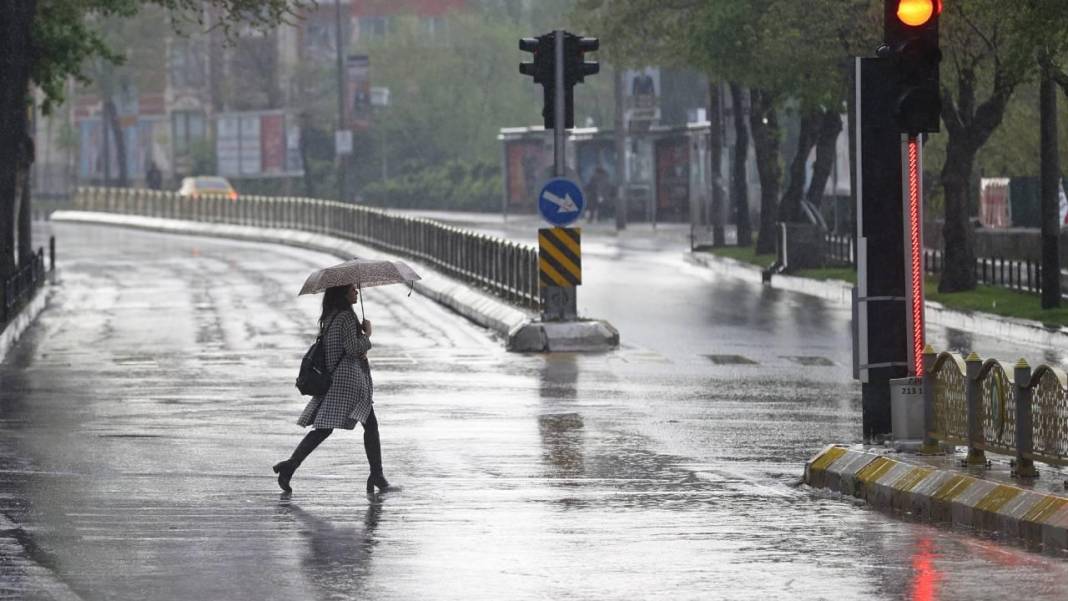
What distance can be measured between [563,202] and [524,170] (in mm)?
48014

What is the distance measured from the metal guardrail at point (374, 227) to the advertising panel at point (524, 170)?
9828mm

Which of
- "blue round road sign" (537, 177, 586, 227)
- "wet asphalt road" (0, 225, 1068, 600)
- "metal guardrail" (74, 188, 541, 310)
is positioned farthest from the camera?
"metal guardrail" (74, 188, 541, 310)

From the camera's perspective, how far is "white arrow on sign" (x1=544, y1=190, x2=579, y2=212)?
30141 millimetres

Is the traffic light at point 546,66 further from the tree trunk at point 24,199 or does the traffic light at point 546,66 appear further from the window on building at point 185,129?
the window on building at point 185,129

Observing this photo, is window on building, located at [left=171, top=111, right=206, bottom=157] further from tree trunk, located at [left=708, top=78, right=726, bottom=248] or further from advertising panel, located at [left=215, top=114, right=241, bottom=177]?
tree trunk, located at [left=708, top=78, right=726, bottom=248]

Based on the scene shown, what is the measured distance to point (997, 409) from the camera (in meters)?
14.4

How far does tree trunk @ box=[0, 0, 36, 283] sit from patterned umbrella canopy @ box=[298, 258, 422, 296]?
18.8 m

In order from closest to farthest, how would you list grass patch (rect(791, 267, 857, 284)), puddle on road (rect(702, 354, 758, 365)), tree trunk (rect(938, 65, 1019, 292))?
puddle on road (rect(702, 354, 758, 365)) < tree trunk (rect(938, 65, 1019, 292)) < grass patch (rect(791, 267, 857, 284))

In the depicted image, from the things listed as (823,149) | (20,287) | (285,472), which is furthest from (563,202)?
(823,149)

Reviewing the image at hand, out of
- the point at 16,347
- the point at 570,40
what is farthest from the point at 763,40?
the point at 16,347

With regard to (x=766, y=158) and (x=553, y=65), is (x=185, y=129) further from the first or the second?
(x=553, y=65)

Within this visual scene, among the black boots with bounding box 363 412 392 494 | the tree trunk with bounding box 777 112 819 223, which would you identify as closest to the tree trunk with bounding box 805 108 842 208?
the tree trunk with bounding box 777 112 819 223

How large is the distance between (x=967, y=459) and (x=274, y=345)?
16.8 metres

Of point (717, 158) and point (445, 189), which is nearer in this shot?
point (717, 158)
